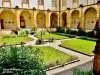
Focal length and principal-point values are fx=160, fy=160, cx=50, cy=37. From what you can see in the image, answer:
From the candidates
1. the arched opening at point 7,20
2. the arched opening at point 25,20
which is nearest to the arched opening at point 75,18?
the arched opening at point 25,20

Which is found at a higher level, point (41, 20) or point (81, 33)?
point (41, 20)

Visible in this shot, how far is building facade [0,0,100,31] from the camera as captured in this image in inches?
1239

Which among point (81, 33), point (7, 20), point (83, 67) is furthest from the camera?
point (7, 20)

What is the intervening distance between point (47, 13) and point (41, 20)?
3.02 m

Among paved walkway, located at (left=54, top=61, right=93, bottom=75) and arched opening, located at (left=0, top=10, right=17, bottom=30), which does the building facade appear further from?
paved walkway, located at (left=54, top=61, right=93, bottom=75)

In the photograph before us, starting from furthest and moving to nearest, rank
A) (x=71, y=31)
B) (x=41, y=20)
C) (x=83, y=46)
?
1. (x=41, y=20)
2. (x=71, y=31)
3. (x=83, y=46)

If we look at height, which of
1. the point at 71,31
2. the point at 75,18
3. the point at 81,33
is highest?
the point at 75,18

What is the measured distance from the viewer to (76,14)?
117ft

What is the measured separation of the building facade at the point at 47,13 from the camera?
31.5 m

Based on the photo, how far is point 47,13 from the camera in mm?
37312

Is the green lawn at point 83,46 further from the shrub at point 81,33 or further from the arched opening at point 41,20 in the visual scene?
the arched opening at point 41,20

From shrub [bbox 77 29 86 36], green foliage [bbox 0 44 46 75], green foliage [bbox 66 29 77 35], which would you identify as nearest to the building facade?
green foliage [bbox 66 29 77 35]

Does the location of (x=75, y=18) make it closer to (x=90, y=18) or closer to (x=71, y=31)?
(x=90, y=18)

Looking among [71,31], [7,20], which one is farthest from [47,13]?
[7,20]
